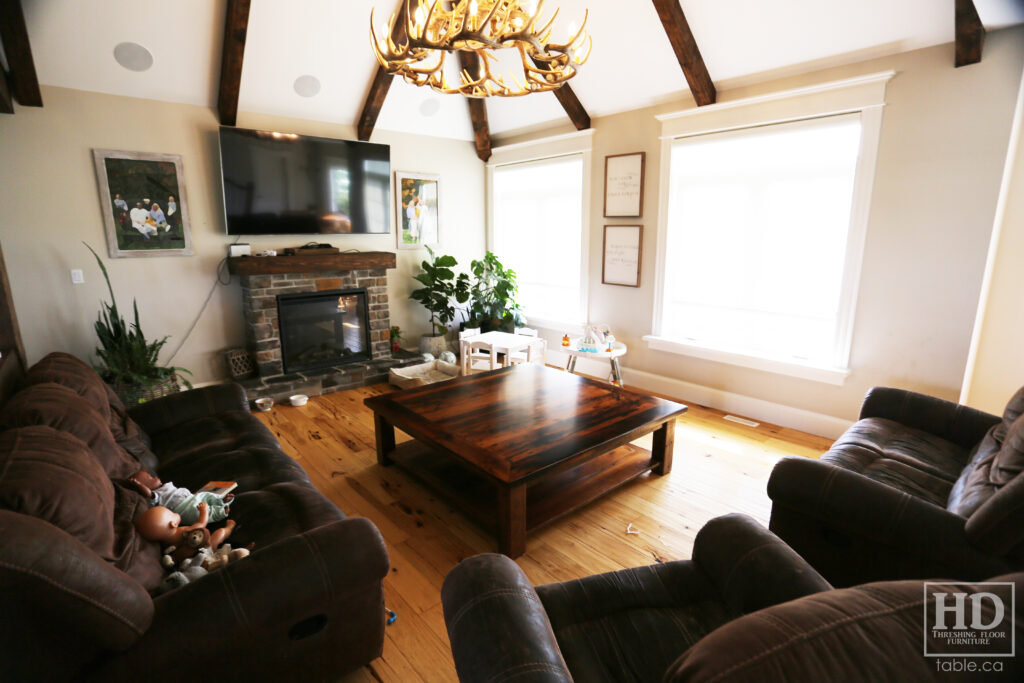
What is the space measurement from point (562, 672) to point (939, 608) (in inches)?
25.5

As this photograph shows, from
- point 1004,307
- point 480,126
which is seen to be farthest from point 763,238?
point 480,126

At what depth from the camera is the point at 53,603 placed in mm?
1003

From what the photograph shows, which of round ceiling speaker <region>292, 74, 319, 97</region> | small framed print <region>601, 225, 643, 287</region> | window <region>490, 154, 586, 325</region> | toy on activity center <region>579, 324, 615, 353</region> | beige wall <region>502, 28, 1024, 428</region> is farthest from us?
window <region>490, 154, 586, 325</region>

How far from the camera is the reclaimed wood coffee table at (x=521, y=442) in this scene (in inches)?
86.7

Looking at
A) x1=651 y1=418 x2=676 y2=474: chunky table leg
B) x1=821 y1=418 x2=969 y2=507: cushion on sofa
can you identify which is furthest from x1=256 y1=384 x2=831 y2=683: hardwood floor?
x1=821 y1=418 x2=969 y2=507: cushion on sofa

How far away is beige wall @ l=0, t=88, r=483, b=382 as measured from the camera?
3430mm

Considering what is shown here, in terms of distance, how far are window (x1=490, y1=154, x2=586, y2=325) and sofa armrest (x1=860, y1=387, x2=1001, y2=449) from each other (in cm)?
286

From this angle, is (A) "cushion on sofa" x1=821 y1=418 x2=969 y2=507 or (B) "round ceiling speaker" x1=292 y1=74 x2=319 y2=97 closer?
(A) "cushion on sofa" x1=821 y1=418 x2=969 y2=507

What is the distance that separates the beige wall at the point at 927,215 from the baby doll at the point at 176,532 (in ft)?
12.2

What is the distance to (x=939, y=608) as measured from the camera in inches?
24.5

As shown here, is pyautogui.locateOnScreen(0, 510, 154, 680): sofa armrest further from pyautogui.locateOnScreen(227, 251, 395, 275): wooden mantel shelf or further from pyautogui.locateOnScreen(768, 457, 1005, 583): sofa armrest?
pyautogui.locateOnScreen(227, 251, 395, 275): wooden mantel shelf

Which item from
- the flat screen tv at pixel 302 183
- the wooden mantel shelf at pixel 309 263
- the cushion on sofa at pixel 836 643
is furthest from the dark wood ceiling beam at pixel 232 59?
the cushion on sofa at pixel 836 643
